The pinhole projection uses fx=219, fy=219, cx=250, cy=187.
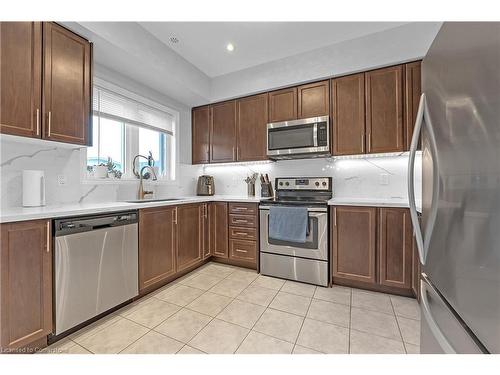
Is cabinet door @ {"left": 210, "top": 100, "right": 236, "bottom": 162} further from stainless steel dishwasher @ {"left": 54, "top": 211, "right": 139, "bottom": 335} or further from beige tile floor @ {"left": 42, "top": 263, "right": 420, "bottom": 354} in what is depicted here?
beige tile floor @ {"left": 42, "top": 263, "right": 420, "bottom": 354}

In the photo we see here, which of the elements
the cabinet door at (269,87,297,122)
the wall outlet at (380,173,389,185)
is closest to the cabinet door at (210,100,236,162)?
the cabinet door at (269,87,297,122)

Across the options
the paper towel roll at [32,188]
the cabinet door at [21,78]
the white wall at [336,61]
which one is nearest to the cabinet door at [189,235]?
the paper towel roll at [32,188]

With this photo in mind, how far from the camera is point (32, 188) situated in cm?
170

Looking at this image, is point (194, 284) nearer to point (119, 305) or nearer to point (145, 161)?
point (119, 305)

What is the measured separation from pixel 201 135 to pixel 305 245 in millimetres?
2312

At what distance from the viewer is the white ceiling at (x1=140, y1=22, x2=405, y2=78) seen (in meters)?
2.23

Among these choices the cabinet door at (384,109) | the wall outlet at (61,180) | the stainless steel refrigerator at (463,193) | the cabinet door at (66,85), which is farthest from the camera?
the cabinet door at (384,109)

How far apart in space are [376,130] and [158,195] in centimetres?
284

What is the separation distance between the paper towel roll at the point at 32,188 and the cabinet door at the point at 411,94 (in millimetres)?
3396

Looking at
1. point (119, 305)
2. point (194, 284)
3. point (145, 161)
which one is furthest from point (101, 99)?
point (194, 284)

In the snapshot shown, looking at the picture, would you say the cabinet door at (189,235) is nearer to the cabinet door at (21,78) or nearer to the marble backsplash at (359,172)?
the marble backsplash at (359,172)

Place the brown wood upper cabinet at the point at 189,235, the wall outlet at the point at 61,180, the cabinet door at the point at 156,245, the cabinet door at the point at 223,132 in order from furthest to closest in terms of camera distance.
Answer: the cabinet door at the point at 223,132, the brown wood upper cabinet at the point at 189,235, the cabinet door at the point at 156,245, the wall outlet at the point at 61,180

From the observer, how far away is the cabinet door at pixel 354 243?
2234 mm

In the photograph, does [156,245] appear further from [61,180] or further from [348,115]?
[348,115]
